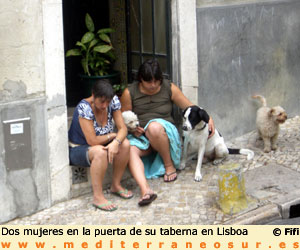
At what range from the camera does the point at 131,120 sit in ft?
19.6

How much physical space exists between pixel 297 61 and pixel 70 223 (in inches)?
167

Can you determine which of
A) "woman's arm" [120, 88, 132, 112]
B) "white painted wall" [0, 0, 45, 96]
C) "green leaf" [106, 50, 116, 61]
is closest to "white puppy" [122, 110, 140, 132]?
"woman's arm" [120, 88, 132, 112]

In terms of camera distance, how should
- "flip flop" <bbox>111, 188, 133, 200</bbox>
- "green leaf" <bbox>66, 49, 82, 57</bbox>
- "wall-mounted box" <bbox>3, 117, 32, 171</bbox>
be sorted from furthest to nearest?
"green leaf" <bbox>66, 49, 82, 57</bbox> → "flip flop" <bbox>111, 188, 133, 200</bbox> → "wall-mounted box" <bbox>3, 117, 32, 171</bbox>

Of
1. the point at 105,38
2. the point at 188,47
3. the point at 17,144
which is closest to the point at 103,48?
the point at 105,38

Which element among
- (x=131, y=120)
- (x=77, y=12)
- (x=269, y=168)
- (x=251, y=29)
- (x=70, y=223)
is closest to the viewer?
(x=70, y=223)

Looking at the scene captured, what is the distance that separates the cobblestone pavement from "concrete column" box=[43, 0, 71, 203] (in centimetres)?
27

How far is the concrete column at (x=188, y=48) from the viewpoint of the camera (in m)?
6.42

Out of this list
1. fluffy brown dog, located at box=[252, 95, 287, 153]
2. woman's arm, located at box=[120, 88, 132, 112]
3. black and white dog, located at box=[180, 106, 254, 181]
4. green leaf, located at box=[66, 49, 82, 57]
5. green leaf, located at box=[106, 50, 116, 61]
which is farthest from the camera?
green leaf, located at box=[106, 50, 116, 61]

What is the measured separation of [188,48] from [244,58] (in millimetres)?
1024

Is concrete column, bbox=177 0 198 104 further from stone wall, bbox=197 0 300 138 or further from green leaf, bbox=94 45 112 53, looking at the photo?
green leaf, bbox=94 45 112 53

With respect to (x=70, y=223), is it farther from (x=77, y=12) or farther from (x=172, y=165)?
(x=77, y=12)

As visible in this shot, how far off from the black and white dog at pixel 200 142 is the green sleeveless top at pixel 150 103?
0.36 metres

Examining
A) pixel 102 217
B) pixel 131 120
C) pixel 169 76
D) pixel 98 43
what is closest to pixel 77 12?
pixel 98 43

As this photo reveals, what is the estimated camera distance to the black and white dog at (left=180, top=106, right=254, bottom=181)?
19.4 ft
